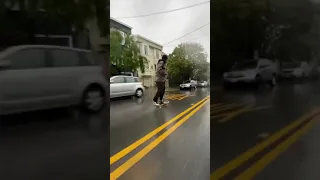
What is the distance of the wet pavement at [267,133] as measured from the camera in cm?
114

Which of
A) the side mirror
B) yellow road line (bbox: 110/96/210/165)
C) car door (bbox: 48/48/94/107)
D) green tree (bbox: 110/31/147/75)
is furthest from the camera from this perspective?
yellow road line (bbox: 110/96/210/165)

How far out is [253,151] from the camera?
3.88 feet

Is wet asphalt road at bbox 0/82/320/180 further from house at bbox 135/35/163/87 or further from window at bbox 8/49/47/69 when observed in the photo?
house at bbox 135/35/163/87

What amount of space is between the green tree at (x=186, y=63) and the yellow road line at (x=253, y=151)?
43 cm

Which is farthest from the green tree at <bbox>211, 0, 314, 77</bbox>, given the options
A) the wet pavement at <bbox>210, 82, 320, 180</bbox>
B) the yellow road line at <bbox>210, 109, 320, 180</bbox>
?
the yellow road line at <bbox>210, 109, 320, 180</bbox>

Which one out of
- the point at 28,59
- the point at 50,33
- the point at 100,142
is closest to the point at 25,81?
the point at 28,59

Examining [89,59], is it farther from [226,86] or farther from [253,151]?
[253,151]

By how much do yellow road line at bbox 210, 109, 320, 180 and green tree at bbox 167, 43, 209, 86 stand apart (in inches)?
17.0

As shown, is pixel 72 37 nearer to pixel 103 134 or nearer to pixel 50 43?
pixel 50 43

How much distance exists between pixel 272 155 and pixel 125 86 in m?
0.76

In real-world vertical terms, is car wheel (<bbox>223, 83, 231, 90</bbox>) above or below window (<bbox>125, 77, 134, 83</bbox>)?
below

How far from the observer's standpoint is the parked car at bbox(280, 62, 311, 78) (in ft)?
3.71

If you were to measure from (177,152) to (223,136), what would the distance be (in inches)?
15.1

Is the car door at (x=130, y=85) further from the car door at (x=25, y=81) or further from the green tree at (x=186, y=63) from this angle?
the car door at (x=25, y=81)
